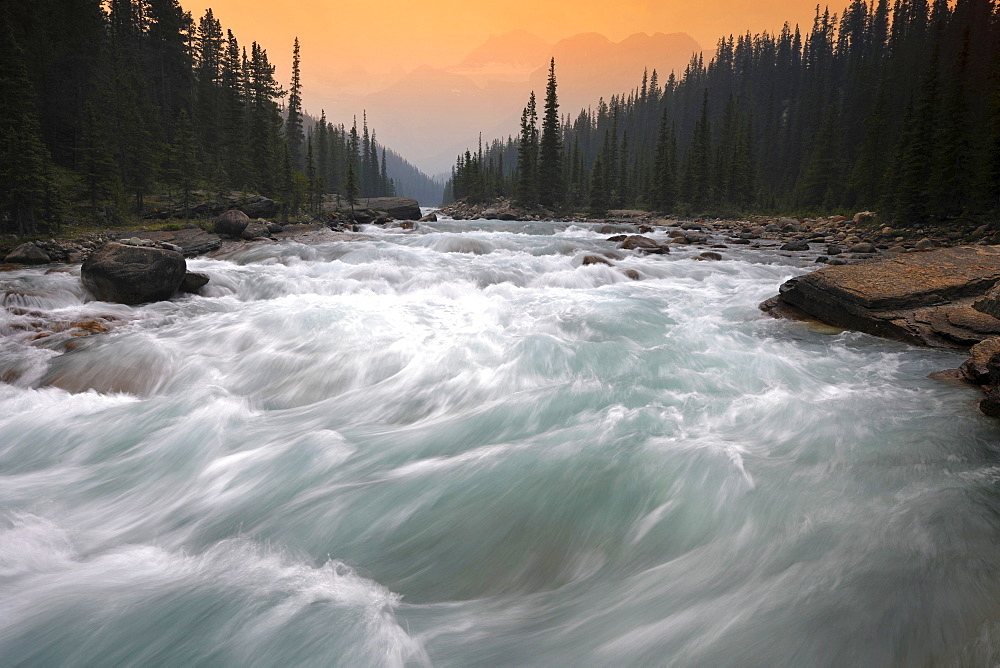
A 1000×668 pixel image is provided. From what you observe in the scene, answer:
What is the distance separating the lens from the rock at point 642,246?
19.5 metres

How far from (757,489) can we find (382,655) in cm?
311

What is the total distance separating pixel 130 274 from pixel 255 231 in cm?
1280

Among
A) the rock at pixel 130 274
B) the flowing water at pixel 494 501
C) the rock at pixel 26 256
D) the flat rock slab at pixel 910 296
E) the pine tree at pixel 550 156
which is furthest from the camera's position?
the pine tree at pixel 550 156

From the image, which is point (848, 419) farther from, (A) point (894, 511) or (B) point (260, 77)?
(B) point (260, 77)

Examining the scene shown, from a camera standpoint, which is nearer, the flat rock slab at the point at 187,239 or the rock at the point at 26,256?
the rock at the point at 26,256

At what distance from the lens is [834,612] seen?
8.48ft

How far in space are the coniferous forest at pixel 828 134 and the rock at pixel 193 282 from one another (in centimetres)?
3289

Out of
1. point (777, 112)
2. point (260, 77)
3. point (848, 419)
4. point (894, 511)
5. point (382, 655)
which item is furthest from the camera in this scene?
point (777, 112)

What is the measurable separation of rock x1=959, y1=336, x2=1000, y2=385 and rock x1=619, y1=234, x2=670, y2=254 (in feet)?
45.9

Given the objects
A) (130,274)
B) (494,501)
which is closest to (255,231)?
(130,274)

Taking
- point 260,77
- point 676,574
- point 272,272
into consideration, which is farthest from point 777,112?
point 676,574

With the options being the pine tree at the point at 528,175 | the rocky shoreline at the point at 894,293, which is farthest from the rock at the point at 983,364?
the pine tree at the point at 528,175

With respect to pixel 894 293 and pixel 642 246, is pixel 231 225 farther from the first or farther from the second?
pixel 894 293

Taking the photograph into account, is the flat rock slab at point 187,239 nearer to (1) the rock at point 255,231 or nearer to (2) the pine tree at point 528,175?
(1) the rock at point 255,231
